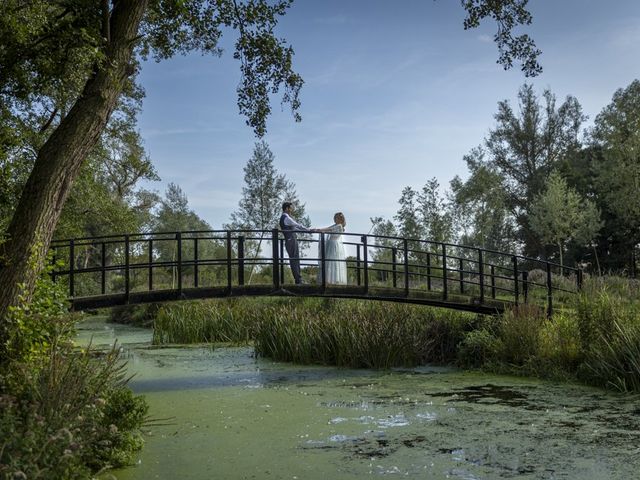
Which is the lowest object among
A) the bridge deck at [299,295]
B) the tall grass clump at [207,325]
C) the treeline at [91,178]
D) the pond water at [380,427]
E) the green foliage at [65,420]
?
the pond water at [380,427]

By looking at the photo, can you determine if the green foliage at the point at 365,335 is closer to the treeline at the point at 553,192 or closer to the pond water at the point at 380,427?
the pond water at the point at 380,427

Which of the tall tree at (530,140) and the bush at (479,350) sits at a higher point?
the tall tree at (530,140)

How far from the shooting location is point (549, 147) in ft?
146

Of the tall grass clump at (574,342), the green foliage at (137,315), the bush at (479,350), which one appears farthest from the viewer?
the green foliage at (137,315)

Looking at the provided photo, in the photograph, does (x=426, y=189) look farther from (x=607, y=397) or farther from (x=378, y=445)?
(x=378, y=445)

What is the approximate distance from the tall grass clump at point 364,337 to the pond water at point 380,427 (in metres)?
0.53

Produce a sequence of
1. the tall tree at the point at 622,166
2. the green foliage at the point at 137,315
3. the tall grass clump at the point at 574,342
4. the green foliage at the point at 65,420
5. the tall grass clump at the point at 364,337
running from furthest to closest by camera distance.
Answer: the tall tree at the point at 622,166 → the green foliage at the point at 137,315 → the tall grass clump at the point at 364,337 → the tall grass clump at the point at 574,342 → the green foliage at the point at 65,420

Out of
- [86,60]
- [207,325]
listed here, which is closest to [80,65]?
[86,60]

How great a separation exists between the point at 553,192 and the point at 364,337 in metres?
23.3

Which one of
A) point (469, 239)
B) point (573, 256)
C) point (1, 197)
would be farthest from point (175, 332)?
point (573, 256)

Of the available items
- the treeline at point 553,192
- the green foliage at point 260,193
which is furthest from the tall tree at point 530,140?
the green foliage at point 260,193

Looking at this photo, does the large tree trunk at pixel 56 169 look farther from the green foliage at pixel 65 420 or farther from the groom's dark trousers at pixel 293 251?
the groom's dark trousers at pixel 293 251

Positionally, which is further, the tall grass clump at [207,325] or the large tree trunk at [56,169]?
the tall grass clump at [207,325]

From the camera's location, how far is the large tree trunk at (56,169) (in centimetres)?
719
